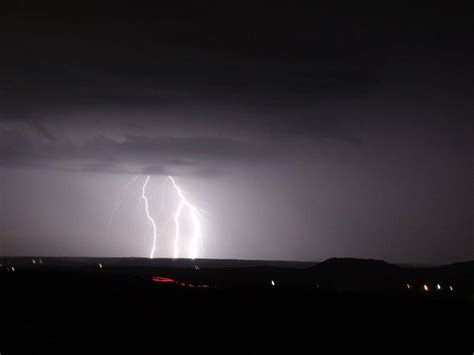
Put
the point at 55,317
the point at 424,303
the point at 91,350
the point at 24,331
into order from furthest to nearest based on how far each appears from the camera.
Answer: the point at 424,303
the point at 55,317
the point at 24,331
the point at 91,350

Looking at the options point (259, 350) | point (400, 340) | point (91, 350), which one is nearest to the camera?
point (91, 350)

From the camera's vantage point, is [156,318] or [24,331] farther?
[156,318]

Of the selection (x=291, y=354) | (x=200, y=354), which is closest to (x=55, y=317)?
(x=200, y=354)

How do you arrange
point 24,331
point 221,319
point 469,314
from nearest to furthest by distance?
1. point 24,331
2. point 221,319
3. point 469,314

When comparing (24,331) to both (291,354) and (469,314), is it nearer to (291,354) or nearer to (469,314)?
(291,354)

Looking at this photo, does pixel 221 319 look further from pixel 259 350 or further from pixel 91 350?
pixel 91 350

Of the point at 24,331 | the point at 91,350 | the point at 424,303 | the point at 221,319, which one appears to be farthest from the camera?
the point at 424,303

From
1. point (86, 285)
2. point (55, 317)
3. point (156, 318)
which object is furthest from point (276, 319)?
point (86, 285)

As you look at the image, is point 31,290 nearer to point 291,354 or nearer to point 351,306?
point 351,306

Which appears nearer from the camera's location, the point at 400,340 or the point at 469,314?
the point at 400,340
